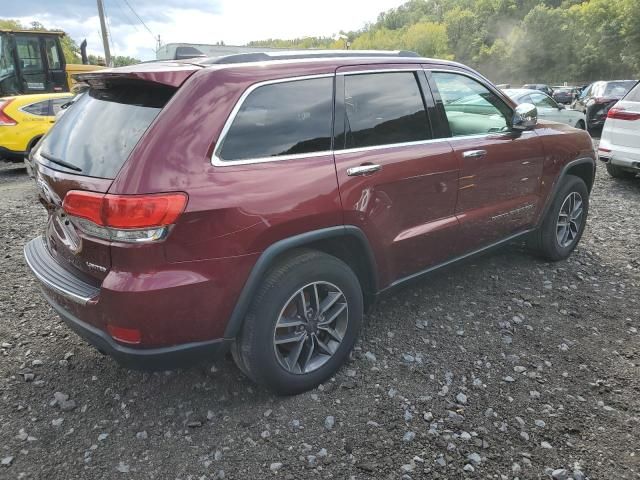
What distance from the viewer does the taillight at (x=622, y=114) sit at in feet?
22.2

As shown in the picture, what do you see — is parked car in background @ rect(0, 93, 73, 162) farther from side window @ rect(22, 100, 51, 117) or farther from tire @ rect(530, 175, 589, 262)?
tire @ rect(530, 175, 589, 262)

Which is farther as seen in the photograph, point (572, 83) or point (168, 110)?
point (572, 83)

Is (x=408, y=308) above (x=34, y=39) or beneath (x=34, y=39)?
beneath

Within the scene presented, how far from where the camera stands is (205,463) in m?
2.32

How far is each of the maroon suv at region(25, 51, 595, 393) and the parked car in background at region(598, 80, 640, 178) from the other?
4.65 metres

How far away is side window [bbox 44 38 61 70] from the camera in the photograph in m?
13.0

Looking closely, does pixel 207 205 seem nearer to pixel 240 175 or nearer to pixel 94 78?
pixel 240 175

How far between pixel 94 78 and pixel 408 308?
8.35 ft

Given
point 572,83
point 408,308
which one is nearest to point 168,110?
point 408,308

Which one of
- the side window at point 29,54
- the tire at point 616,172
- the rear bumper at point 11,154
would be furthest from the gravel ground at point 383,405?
the side window at point 29,54

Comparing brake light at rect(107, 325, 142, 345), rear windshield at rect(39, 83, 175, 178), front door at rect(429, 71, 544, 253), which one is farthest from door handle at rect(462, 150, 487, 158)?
brake light at rect(107, 325, 142, 345)

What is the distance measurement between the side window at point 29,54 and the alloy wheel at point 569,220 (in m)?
13.4

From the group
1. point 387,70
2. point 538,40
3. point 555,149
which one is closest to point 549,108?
point 555,149

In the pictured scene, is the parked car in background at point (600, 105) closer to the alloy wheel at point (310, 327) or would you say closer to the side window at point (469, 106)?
the side window at point (469, 106)
